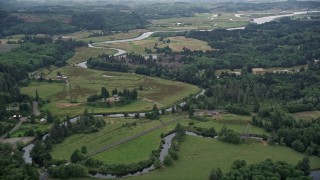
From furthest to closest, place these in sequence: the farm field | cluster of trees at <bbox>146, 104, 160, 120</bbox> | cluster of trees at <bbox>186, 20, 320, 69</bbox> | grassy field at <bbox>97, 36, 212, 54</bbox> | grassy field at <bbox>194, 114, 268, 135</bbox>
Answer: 1. grassy field at <bbox>97, 36, 212, 54</bbox>
2. cluster of trees at <bbox>186, 20, 320, 69</bbox>
3. the farm field
4. cluster of trees at <bbox>146, 104, 160, 120</bbox>
5. grassy field at <bbox>194, 114, 268, 135</bbox>

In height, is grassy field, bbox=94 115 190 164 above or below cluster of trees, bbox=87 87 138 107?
below

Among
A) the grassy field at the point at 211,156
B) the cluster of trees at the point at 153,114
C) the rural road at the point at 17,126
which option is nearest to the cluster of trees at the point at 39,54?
the rural road at the point at 17,126

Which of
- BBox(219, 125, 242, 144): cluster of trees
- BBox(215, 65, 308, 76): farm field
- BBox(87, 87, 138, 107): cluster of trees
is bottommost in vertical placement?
Result: BBox(219, 125, 242, 144): cluster of trees

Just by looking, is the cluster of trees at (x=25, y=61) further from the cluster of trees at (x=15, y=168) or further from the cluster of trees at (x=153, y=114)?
the cluster of trees at (x=153, y=114)

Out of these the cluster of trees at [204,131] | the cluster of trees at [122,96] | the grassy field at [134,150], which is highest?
the cluster of trees at [122,96]

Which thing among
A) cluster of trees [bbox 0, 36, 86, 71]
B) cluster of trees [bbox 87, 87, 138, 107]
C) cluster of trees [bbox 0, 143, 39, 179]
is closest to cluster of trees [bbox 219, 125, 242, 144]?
cluster of trees [bbox 87, 87, 138, 107]

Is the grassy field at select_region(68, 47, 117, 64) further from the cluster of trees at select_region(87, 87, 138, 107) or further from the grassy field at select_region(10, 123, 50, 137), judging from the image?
the grassy field at select_region(10, 123, 50, 137)

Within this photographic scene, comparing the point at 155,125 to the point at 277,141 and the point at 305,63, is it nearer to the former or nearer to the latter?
the point at 277,141
